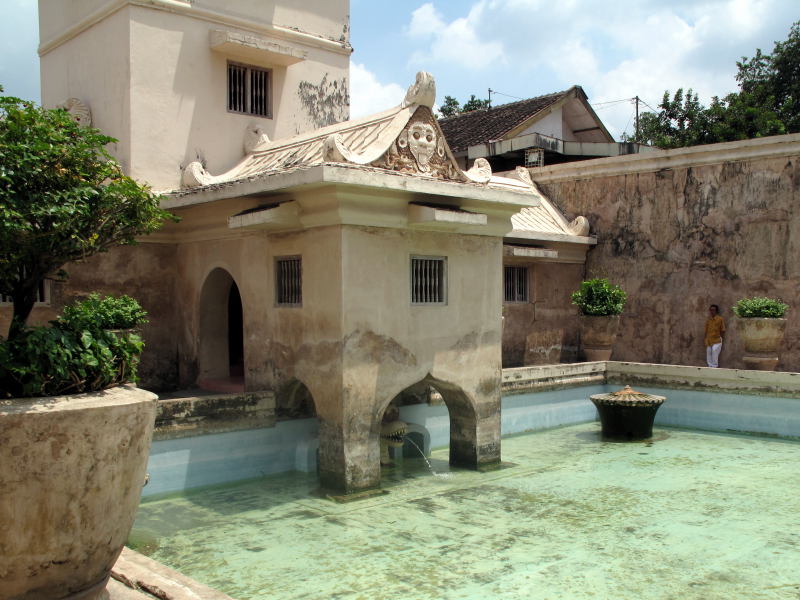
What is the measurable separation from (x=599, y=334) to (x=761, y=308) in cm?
282

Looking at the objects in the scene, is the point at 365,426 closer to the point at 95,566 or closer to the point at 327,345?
the point at 327,345

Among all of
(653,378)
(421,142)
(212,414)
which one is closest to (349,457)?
(212,414)

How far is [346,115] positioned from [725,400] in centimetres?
791

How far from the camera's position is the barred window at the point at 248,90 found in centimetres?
1194

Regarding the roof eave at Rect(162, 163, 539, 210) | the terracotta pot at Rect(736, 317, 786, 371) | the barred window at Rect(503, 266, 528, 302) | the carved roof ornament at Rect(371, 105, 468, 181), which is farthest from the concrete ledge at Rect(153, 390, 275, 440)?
the terracotta pot at Rect(736, 317, 786, 371)

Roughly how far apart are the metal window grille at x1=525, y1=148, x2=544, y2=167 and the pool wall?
6.65m

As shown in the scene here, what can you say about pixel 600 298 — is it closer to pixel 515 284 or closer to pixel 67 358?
pixel 515 284

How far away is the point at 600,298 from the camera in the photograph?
1398 cm

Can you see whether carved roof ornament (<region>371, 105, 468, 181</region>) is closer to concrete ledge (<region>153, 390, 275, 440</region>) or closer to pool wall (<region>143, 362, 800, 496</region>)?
concrete ledge (<region>153, 390, 275, 440</region>)

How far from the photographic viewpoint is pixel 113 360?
14.9ft

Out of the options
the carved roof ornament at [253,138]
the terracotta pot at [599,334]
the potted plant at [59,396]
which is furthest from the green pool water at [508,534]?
the carved roof ornament at [253,138]

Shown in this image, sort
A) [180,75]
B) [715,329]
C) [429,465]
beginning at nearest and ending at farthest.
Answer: [429,465] → [180,75] → [715,329]

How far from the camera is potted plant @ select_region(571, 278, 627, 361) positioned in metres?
13.9

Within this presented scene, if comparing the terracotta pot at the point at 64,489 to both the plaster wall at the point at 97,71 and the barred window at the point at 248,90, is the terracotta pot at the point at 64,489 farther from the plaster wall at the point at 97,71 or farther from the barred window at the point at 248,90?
the barred window at the point at 248,90
